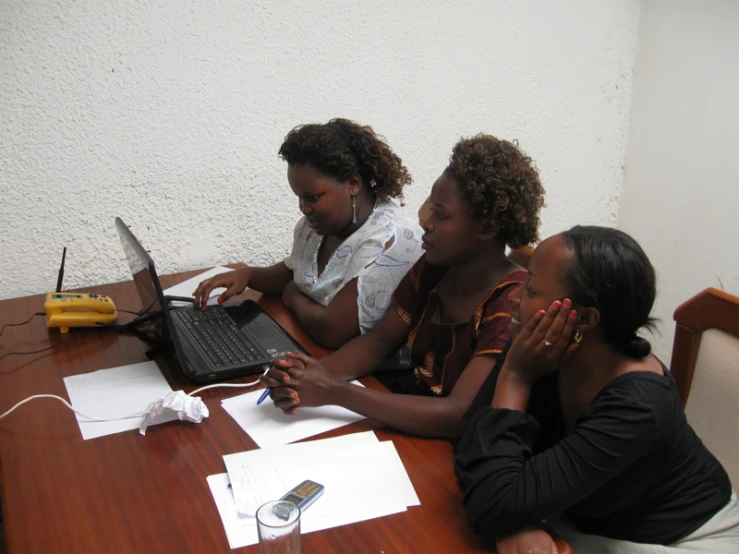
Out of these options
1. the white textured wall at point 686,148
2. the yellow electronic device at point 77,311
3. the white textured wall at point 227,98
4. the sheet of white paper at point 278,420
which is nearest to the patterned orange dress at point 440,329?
the sheet of white paper at point 278,420

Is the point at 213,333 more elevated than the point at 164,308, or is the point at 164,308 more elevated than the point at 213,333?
the point at 164,308

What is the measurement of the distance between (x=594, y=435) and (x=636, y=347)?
0.48 ft

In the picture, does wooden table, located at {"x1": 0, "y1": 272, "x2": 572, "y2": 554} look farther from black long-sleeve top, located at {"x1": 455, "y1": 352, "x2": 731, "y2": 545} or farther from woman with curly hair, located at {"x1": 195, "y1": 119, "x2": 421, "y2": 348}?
woman with curly hair, located at {"x1": 195, "y1": 119, "x2": 421, "y2": 348}

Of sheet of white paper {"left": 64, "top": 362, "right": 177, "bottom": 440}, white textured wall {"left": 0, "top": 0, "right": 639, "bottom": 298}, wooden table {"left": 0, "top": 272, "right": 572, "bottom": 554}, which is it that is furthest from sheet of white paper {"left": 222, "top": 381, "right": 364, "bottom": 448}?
white textured wall {"left": 0, "top": 0, "right": 639, "bottom": 298}

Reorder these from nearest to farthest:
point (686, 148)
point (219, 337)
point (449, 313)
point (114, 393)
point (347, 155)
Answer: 1. point (114, 393)
2. point (449, 313)
3. point (219, 337)
4. point (347, 155)
5. point (686, 148)

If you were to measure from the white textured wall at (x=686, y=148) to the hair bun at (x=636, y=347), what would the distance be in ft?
4.48

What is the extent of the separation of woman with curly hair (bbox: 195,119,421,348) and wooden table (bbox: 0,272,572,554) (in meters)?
0.26

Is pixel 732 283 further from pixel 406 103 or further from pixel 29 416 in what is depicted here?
pixel 29 416

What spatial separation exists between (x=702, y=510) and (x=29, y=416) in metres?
1.09

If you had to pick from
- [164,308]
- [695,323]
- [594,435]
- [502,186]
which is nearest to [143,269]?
[164,308]

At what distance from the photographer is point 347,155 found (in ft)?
5.16

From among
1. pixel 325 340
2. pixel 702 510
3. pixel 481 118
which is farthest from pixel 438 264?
pixel 481 118

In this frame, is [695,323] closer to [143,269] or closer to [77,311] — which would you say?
[143,269]

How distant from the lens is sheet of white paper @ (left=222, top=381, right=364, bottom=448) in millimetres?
1071
